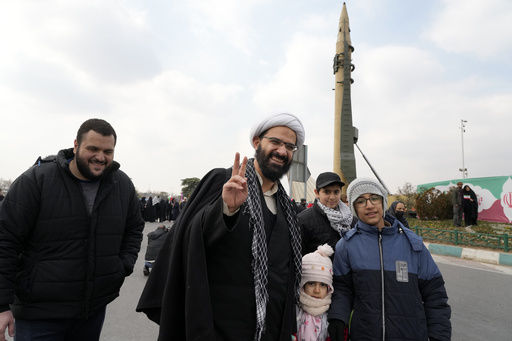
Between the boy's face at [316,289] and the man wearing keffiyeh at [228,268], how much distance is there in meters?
0.30

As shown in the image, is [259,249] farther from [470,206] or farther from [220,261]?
[470,206]

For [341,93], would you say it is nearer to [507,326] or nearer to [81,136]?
[507,326]

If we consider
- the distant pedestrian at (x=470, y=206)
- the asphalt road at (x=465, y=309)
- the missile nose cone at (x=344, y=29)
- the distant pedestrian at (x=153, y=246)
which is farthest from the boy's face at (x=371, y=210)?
the missile nose cone at (x=344, y=29)

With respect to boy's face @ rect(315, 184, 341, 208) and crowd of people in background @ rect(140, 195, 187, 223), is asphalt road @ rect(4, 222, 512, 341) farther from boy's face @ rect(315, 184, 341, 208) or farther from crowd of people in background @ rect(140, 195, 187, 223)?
crowd of people in background @ rect(140, 195, 187, 223)

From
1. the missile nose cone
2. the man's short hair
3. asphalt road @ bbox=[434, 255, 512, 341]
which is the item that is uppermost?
the missile nose cone

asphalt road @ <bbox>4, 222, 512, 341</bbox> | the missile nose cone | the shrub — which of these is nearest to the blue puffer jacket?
asphalt road @ <bbox>4, 222, 512, 341</bbox>

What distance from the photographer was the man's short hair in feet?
6.82

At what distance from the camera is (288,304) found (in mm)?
1717

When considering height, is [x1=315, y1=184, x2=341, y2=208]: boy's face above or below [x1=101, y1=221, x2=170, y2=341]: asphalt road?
above

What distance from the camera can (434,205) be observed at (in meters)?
14.9

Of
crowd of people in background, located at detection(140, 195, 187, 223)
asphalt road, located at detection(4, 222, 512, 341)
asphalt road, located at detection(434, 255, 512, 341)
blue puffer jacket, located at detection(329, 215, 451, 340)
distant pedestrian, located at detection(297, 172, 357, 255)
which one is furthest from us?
crowd of people in background, located at detection(140, 195, 187, 223)

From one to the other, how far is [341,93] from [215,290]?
1632cm

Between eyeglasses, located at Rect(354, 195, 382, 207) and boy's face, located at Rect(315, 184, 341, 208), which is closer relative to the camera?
eyeglasses, located at Rect(354, 195, 382, 207)

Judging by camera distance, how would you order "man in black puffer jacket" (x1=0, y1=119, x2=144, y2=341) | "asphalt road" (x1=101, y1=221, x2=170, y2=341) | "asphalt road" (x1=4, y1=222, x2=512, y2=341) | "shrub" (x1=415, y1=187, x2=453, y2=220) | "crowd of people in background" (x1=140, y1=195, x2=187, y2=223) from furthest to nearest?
"crowd of people in background" (x1=140, y1=195, x2=187, y2=223)
"shrub" (x1=415, y1=187, x2=453, y2=220)
"asphalt road" (x1=4, y1=222, x2=512, y2=341)
"asphalt road" (x1=101, y1=221, x2=170, y2=341)
"man in black puffer jacket" (x1=0, y1=119, x2=144, y2=341)
